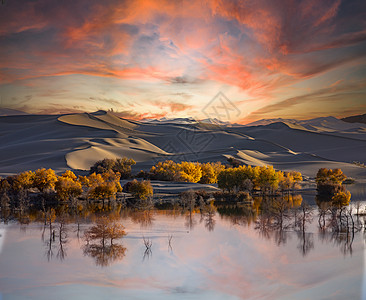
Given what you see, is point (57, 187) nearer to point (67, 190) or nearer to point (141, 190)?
point (67, 190)

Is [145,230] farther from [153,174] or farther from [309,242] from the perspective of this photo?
[153,174]

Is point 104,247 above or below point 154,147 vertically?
below

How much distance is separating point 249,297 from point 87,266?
30.6 feet

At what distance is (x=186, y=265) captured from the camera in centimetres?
2295

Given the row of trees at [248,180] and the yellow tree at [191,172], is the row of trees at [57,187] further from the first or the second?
the yellow tree at [191,172]

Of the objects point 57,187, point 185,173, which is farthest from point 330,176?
point 57,187

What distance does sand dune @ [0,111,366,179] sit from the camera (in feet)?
342

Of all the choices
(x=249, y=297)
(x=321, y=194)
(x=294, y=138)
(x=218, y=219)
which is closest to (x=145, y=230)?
(x=218, y=219)

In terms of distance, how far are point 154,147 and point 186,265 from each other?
122 m

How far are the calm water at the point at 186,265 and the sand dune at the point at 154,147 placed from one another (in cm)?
6057

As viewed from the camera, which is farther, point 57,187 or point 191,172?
point 191,172

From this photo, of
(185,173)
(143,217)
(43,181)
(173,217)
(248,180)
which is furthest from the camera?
(185,173)

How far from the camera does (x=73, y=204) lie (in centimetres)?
4547

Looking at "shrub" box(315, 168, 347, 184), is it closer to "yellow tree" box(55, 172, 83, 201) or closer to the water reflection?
the water reflection
